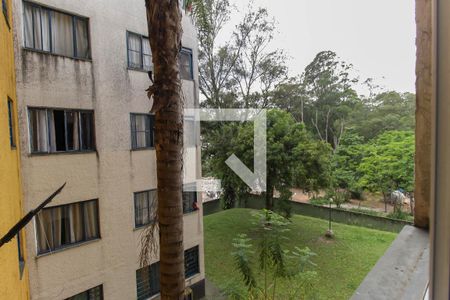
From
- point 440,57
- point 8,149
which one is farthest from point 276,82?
point 440,57

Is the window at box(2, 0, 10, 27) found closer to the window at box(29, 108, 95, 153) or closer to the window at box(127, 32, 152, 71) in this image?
the window at box(29, 108, 95, 153)

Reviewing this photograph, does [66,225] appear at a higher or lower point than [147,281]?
higher

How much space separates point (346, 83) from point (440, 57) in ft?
6.63

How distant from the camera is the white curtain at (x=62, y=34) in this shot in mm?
1811

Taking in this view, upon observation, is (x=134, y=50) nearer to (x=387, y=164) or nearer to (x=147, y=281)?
(x=147, y=281)

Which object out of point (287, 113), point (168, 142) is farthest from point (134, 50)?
point (287, 113)

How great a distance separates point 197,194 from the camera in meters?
2.49

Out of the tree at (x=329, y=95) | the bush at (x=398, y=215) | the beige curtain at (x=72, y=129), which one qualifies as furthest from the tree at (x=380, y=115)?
the beige curtain at (x=72, y=129)

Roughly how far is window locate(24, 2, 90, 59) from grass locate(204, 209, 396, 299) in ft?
5.67

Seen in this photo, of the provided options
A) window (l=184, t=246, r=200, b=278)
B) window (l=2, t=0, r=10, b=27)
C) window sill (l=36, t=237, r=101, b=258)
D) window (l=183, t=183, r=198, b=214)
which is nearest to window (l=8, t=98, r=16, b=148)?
window (l=2, t=0, r=10, b=27)

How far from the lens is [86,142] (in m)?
1.92

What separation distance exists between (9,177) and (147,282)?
1.25 meters

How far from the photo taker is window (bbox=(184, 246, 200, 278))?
2438 millimetres

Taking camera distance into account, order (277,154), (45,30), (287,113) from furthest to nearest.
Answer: (277,154) < (287,113) < (45,30)
